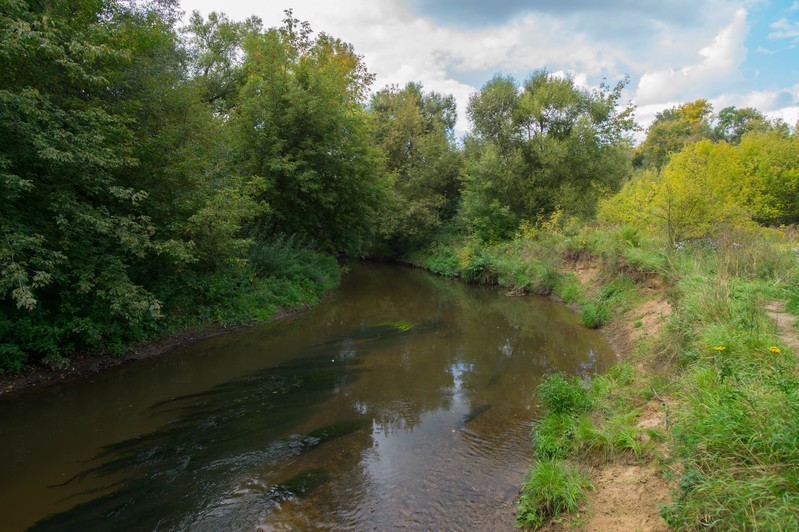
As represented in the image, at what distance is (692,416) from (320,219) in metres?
16.1

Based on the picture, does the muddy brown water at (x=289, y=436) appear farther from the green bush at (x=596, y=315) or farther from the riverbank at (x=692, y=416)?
the green bush at (x=596, y=315)

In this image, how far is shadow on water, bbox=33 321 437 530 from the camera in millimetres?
4629

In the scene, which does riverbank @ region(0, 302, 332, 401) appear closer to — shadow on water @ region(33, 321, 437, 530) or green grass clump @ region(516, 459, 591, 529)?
shadow on water @ region(33, 321, 437, 530)

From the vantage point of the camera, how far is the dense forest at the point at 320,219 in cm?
478

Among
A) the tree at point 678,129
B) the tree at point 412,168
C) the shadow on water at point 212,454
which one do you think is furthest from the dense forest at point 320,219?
the tree at point 678,129

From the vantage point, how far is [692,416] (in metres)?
4.28

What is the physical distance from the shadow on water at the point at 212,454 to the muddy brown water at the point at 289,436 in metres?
0.02

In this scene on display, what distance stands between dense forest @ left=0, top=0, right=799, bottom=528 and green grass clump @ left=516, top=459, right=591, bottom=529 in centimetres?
4

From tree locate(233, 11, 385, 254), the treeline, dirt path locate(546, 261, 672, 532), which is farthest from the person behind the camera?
tree locate(233, 11, 385, 254)

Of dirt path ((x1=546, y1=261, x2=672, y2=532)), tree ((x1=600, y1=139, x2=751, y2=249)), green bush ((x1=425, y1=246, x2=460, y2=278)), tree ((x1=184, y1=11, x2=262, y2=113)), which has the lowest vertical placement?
dirt path ((x1=546, y1=261, x2=672, y2=532))

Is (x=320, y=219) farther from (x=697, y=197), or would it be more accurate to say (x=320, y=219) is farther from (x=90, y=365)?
(x=697, y=197)

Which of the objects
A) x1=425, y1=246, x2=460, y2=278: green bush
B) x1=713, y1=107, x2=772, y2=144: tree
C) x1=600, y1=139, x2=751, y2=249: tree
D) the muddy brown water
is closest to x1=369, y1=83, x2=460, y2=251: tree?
x1=425, y1=246, x2=460, y2=278: green bush

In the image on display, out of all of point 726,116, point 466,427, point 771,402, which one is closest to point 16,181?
point 466,427

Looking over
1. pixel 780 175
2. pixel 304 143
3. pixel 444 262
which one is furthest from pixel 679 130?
pixel 304 143
